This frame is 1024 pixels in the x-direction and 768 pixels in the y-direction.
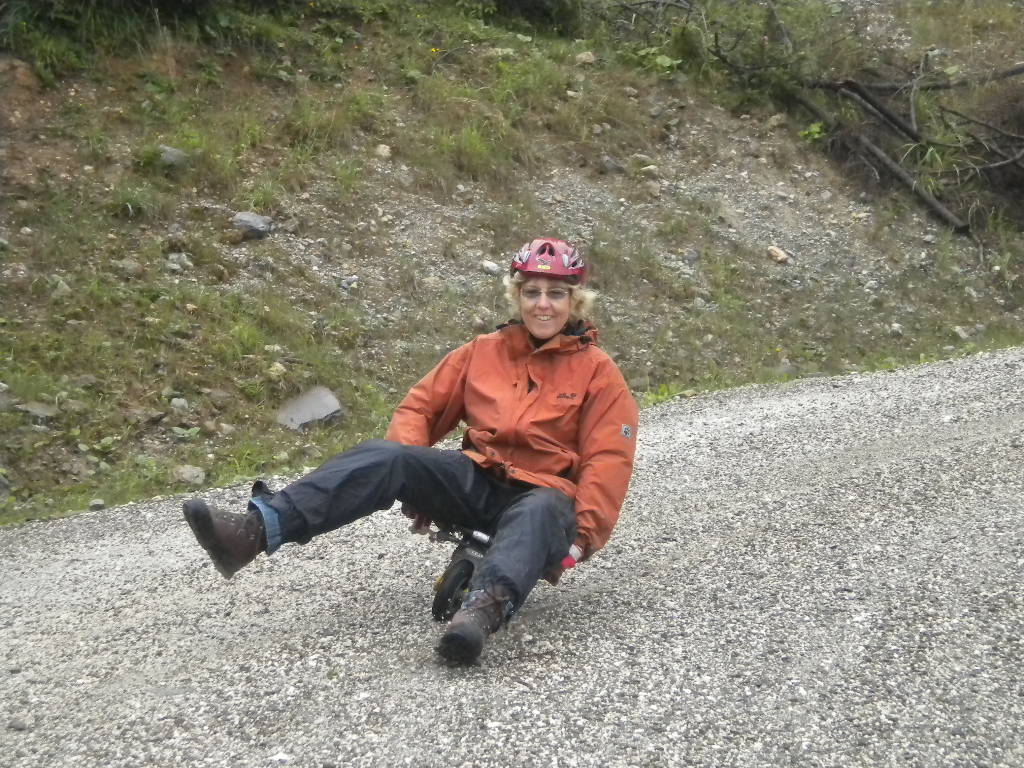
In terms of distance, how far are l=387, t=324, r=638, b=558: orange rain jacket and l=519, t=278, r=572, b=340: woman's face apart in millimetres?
50

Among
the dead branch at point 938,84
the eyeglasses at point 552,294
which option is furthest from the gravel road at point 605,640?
the dead branch at point 938,84

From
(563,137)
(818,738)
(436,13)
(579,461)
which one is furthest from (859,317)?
(818,738)

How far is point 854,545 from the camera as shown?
504 centimetres

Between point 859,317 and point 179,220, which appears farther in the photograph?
point 859,317

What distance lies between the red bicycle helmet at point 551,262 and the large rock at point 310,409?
4198mm

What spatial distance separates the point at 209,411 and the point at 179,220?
7.61ft

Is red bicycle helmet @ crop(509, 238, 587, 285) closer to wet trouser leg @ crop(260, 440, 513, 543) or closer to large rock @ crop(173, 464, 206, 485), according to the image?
wet trouser leg @ crop(260, 440, 513, 543)

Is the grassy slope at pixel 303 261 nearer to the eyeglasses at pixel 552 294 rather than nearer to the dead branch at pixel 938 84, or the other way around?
the dead branch at pixel 938 84

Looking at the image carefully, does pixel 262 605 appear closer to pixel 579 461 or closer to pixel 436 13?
pixel 579 461

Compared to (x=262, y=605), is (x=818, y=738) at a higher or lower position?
higher


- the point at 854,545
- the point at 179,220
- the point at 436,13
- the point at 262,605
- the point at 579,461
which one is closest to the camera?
the point at 579,461

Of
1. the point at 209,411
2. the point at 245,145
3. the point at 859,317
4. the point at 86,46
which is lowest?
the point at 859,317

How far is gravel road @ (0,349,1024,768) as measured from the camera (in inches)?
130

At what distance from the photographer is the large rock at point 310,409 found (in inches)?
331
